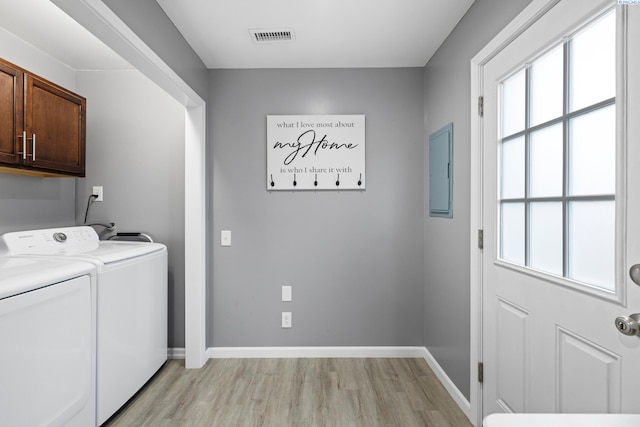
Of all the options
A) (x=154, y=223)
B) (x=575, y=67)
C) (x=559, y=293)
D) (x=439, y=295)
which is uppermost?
(x=575, y=67)

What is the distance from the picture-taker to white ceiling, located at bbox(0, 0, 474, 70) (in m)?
2.01

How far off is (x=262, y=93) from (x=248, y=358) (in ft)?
7.24

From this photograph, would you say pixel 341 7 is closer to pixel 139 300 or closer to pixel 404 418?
pixel 139 300

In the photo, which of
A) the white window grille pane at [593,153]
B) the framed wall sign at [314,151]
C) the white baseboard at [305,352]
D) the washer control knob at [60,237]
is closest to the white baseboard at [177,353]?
the white baseboard at [305,352]

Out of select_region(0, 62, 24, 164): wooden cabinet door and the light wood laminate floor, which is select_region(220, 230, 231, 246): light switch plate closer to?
the light wood laminate floor

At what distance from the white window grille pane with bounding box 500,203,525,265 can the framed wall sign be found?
128cm

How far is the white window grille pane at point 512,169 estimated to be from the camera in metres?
1.60

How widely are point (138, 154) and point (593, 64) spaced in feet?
9.69

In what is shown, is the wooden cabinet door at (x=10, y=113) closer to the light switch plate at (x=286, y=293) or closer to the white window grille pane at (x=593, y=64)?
the light switch plate at (x=286, y=293)

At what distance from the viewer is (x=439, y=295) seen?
2.54 meters

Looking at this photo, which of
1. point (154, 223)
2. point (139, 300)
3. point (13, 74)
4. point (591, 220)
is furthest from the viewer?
point (154, 223)

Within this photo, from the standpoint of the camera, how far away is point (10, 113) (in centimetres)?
199

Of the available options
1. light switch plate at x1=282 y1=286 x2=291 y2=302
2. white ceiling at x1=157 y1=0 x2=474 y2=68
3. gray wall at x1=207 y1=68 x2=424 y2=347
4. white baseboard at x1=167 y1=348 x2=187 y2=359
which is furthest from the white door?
white baseboard at x1=167 y1=348 x2=187 y2=359

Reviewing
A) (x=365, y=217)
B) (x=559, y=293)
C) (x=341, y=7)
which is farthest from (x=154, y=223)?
(x=559, y=293)
